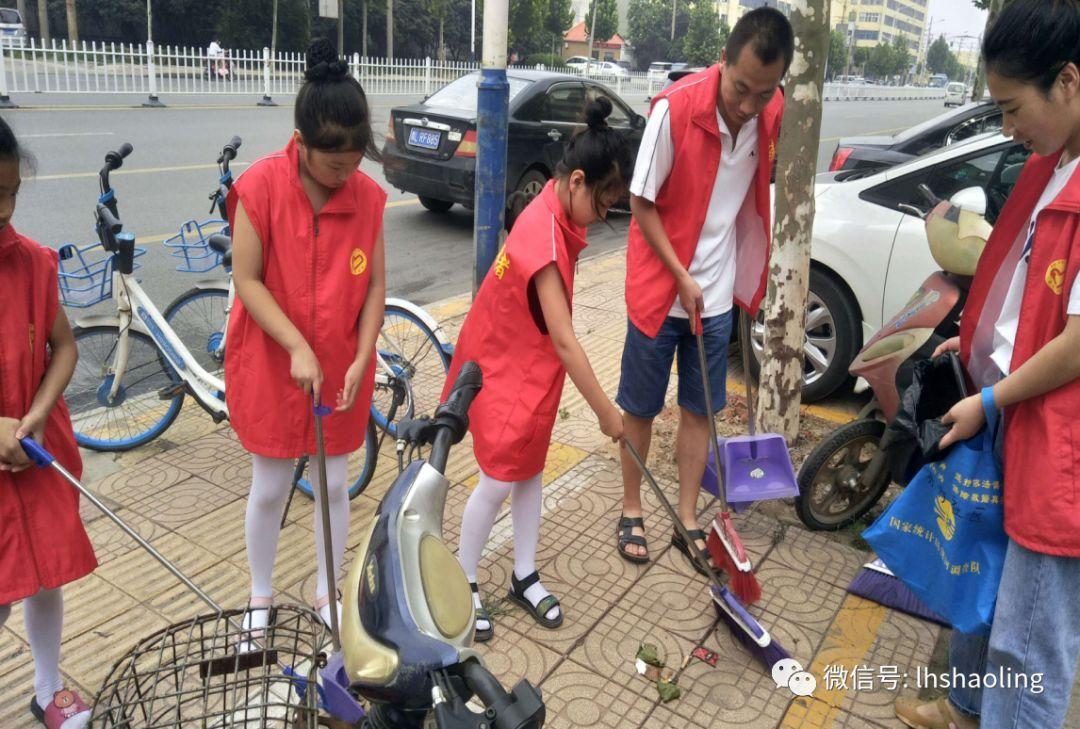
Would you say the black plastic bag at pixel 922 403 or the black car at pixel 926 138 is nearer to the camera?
the black plastic bag at pixel 922 403

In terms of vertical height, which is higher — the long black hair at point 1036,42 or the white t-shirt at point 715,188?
the long black hair at point 1036,42

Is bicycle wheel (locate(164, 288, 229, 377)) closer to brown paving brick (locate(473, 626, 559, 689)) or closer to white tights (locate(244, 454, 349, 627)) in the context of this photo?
white tights (locate(244, 454, 349, 627))

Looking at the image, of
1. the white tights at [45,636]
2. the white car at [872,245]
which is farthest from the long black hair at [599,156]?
the white car at [872,245]

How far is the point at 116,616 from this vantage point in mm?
2938

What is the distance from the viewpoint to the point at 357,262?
2.53 meters

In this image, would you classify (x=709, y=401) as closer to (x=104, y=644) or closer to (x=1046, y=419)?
(x=1046, y=419)

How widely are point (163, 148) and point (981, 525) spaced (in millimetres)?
12605

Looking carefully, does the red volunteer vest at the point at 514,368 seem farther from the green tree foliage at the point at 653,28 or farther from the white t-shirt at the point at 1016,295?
the green tree foliage at the point at 653,28

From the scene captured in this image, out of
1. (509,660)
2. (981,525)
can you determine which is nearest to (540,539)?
(509,660)

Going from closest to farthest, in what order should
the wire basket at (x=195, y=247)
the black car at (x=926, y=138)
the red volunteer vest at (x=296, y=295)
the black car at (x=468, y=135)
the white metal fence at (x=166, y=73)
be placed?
1. the red volunteer vest at (x=296, y=295)
2. the wire basket at (x=195, y=247)
3. the black car at (x=926, y=138)
4. the black car at (x=468, y=135)
5. the white metal fence at (x=166, y=73)

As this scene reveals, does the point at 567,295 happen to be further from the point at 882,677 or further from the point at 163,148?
the point at 163,148

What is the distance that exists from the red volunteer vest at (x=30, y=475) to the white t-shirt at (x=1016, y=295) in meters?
2.33

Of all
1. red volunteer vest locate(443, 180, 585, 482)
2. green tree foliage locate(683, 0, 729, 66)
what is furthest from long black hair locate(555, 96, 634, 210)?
green tree foliage locate(683, 0, 729, 66)

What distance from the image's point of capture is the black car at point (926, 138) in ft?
26.8
